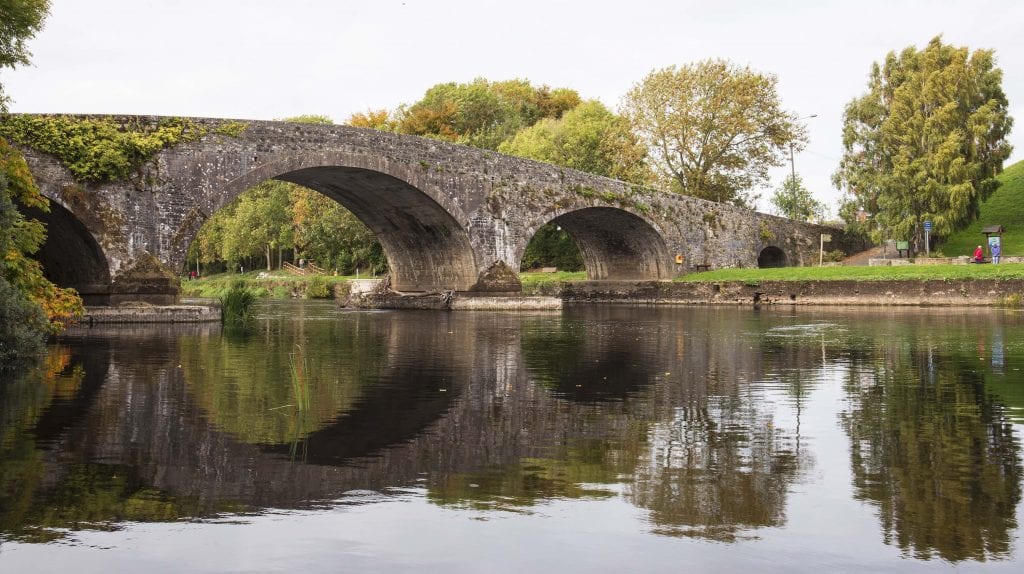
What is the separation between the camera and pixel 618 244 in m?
48.8

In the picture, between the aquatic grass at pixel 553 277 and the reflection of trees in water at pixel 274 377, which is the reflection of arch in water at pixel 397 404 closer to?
the reflection of trees in water at pixel 274 377

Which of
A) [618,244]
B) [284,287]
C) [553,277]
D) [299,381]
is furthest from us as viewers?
[284,287]

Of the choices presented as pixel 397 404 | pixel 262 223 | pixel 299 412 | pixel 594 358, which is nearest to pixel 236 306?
pixel 594 358

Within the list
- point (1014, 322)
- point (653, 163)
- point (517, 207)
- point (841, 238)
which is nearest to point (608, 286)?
point (653, 163)

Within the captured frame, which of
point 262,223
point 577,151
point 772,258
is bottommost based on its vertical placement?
point 772,258

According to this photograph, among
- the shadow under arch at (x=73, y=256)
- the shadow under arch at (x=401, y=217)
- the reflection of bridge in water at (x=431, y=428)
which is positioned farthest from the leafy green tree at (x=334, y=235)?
the reflection of bridge in water at (x=431, y=428)

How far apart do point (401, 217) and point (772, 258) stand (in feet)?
92.7

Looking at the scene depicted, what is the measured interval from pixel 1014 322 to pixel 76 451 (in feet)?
76.4

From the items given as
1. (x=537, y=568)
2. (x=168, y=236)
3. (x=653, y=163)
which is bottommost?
(x=537, y=568)

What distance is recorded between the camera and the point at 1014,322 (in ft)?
80.1

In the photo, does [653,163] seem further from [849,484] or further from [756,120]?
[849,484]

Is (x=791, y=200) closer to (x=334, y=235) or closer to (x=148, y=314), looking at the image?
(x=334, y=235)

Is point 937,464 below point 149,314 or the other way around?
below

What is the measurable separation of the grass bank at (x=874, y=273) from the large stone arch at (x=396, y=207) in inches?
518
